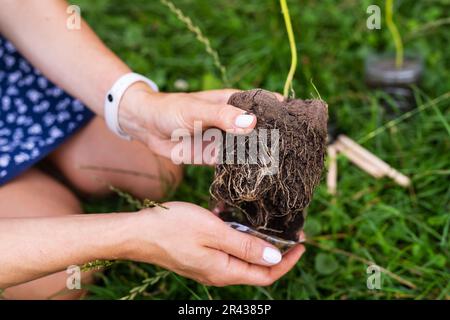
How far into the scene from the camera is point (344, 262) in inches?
65.6

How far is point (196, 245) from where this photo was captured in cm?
120

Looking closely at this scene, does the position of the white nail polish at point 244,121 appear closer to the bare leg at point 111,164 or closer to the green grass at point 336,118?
the green grass at point 336,118

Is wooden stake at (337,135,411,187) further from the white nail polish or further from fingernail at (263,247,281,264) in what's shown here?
the white nail polish

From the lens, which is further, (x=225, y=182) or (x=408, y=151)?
(x=408, y=151)

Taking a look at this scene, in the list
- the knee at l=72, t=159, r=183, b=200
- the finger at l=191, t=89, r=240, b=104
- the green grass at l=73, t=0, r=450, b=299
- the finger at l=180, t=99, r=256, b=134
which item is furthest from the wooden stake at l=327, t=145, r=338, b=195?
the finger at l=180, t=99, r=256, b=134

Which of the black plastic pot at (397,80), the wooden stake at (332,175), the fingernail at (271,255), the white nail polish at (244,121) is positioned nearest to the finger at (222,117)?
the white nail polish at (244,121)

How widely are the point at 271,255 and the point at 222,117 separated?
0.32 m

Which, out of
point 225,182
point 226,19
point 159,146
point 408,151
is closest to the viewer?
point 225,182

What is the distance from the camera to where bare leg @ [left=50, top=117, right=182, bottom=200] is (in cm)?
179

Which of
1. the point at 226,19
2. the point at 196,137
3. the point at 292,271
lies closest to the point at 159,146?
the point at 196,137

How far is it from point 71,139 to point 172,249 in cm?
74

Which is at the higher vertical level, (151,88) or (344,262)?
(151,88)

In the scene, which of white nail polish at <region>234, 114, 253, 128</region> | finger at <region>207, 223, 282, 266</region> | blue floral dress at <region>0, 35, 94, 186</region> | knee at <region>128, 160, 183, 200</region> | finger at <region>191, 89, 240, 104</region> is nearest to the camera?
white nail polish at <region>234, 114, 253, 128</region>
